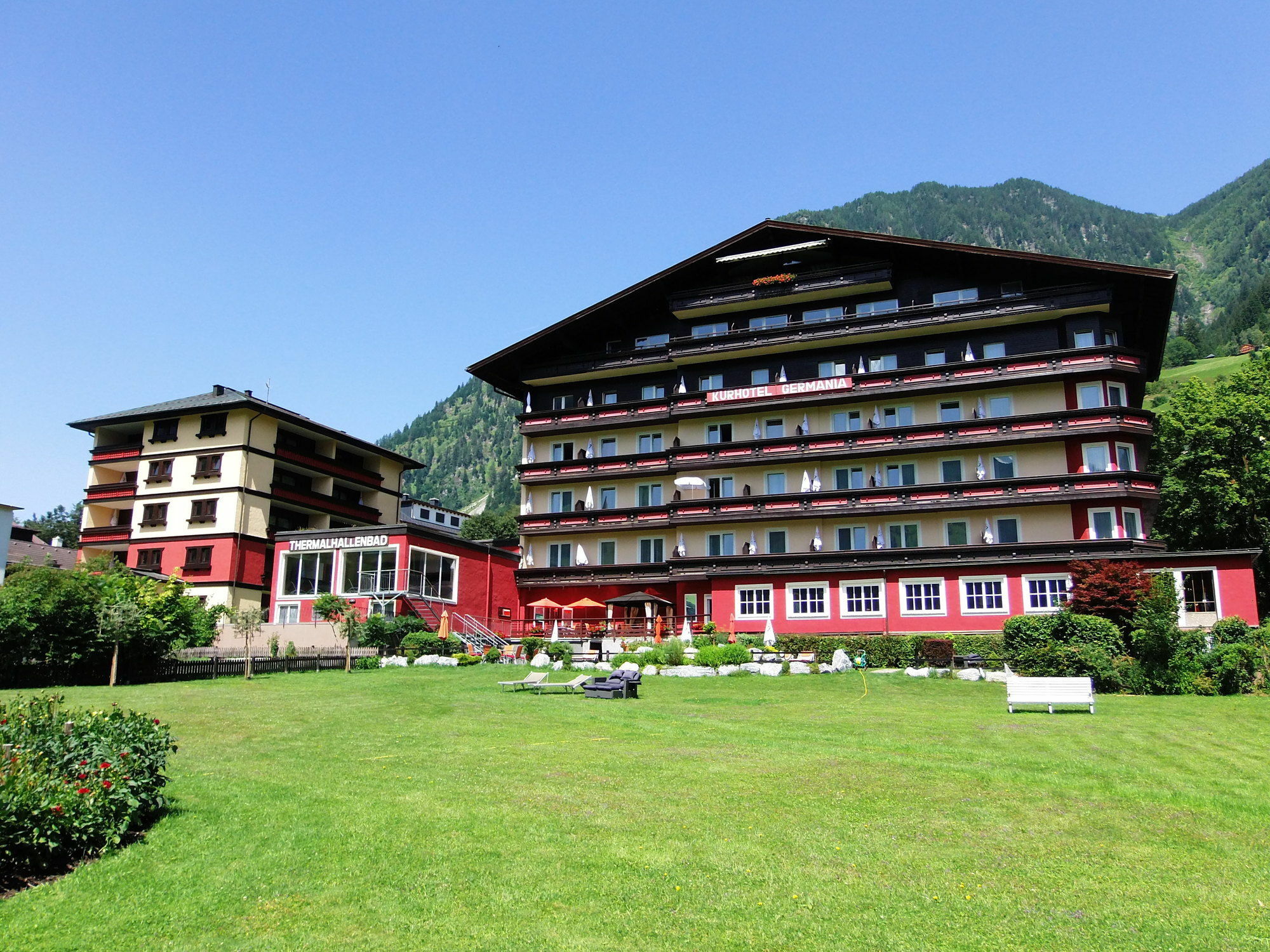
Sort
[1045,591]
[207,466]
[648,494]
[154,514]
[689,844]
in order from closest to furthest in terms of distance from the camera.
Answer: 1. [689,844]
2. [1045,591]
3. [648,494]
4. [207,466]
5. [154,514]

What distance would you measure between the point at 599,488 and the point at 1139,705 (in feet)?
113

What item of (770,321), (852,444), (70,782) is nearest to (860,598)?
(852,444)

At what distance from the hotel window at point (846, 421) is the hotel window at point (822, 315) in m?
5.10

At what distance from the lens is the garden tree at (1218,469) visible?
2057 inches

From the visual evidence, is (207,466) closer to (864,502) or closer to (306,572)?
(306,572)

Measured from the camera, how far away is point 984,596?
42.7 metres

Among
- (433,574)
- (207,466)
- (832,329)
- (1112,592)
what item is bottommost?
(1112,592)

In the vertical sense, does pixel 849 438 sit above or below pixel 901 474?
above

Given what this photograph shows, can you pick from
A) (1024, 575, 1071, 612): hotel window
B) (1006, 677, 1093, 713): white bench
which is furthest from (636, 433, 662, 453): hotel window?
(1006, 677, 1093, 713): white bench

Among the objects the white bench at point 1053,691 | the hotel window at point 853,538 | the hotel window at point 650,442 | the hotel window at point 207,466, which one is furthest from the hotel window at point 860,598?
the hotel window at point 207,466

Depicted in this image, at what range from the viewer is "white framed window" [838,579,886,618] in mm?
44438

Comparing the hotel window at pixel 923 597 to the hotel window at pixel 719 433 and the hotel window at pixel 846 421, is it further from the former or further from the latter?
the hotel window at pixel 719 433

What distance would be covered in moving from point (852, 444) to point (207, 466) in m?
40.4

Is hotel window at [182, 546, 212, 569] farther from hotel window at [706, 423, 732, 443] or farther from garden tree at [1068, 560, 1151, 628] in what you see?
garden tree at [1068, 560, 1151, 628]
